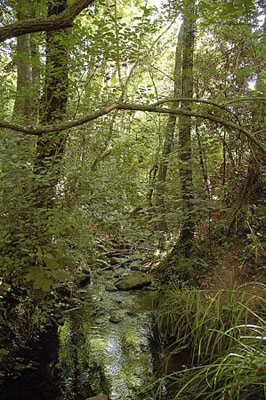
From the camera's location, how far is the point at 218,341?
3580 millimetres

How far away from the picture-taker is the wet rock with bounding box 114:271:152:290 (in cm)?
677

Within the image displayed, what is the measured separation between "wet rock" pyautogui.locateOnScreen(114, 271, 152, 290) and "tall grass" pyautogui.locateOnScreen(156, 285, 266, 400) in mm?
1559

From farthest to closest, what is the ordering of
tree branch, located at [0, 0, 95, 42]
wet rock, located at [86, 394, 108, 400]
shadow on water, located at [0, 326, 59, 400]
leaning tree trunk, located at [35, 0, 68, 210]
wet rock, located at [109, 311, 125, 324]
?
wet rock, located at [109, 311, 125, 324] → leaning tree trunk, located at [35, 0, 68, 210] → shadow on water, located at [0, 326, 59, 400] → wet rock, located at [86, 394, 108, 400] → tree branch, located at [0, 0, 95, 42]

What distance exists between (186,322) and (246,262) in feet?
6.04

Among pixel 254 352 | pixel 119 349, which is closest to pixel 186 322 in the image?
pixel 119 349

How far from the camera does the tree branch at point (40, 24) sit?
8.17 feet

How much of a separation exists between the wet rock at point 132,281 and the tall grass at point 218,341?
156 centimetres

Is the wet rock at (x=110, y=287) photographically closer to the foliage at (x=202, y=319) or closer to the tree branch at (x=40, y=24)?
the foliage at (x=202, y=319)

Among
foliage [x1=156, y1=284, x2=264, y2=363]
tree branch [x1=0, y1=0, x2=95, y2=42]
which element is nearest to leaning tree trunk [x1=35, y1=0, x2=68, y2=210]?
tree branch [x1=0, y1=0, x2=95, y2=42]

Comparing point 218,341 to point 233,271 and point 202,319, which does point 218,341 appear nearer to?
point 202,319

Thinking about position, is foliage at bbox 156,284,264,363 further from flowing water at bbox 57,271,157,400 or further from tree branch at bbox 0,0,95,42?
tree branch at bbox 0,0,95,42

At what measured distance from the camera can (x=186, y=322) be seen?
4.51 metres

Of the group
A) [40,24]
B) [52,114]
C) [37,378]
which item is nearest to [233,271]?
[37,378]

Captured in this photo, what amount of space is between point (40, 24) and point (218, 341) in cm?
355
